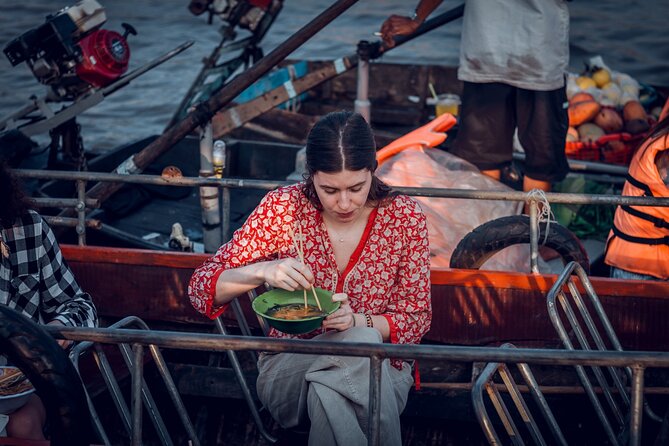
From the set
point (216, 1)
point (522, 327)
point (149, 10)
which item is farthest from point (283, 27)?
point (522, 327)

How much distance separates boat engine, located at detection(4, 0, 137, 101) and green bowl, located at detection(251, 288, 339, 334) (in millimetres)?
3095

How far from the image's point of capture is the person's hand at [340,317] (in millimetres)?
2461

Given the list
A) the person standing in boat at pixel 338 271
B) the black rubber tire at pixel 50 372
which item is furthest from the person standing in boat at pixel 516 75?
the black rubber tire at pixel 50 372

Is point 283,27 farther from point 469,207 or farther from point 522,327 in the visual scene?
point 522,327

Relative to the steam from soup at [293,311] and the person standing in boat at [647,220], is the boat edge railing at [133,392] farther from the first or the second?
the person standing in boat at [647,220]

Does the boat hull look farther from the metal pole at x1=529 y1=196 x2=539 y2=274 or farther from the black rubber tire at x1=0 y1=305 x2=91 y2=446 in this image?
the black rubber tire at x1=0 y1=305 x2=91 y2=446

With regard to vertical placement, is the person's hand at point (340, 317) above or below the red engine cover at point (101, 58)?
below

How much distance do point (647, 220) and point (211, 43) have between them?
11.8 metres

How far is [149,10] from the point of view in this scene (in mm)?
16031

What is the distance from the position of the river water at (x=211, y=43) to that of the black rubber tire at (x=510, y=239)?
7.39 metres

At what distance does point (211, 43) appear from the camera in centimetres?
1423

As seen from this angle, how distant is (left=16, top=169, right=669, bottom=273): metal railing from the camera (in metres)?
3.23

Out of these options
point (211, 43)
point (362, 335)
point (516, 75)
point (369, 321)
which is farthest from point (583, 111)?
point (211, 43)

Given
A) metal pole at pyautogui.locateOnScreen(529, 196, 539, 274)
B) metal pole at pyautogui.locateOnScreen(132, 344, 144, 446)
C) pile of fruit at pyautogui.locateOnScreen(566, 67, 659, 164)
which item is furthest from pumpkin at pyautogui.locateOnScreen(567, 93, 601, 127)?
metal pole at pyautogui.locateOnScreen(132, 344, 144, 446)
